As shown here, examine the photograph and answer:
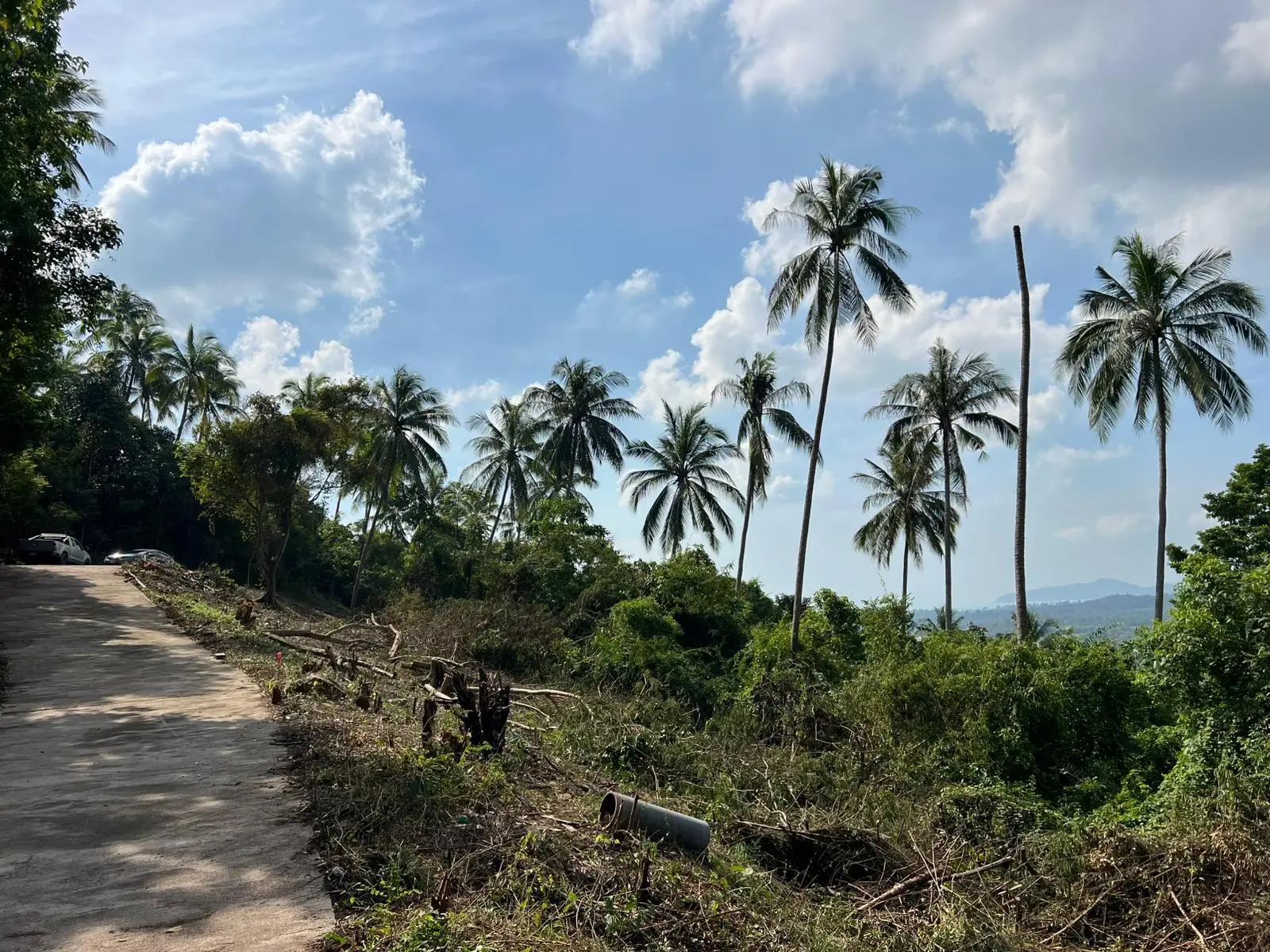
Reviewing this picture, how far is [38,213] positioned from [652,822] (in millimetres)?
11055

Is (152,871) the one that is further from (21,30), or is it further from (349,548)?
(349,548)

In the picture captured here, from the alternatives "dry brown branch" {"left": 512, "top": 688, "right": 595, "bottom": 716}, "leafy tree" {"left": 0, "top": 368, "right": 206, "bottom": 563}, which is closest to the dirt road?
"dry brown branch" {"left": 512, "top": 688, "right": 595, "bottom": 716}

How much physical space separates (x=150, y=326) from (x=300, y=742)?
130ft

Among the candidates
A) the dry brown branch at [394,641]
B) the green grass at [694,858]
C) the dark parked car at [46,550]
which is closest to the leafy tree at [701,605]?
the dry brown branch at [394,641]

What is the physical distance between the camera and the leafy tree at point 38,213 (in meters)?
9.73

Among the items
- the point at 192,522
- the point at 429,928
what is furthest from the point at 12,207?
the point at 192,522

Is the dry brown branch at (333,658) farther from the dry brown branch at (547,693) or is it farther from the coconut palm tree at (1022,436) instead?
the coconut palm tree at (1022,436)

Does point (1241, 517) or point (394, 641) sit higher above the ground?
point (1241, 517)

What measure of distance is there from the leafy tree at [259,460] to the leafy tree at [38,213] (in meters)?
5.54

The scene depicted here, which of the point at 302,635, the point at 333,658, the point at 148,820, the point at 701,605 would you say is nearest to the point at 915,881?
the point at 148,820

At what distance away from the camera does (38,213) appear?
10.6 m

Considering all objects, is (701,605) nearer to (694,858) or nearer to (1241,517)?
(1241,517)

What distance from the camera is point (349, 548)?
135 feet

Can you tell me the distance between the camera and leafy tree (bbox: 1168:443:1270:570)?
46.9 feet
